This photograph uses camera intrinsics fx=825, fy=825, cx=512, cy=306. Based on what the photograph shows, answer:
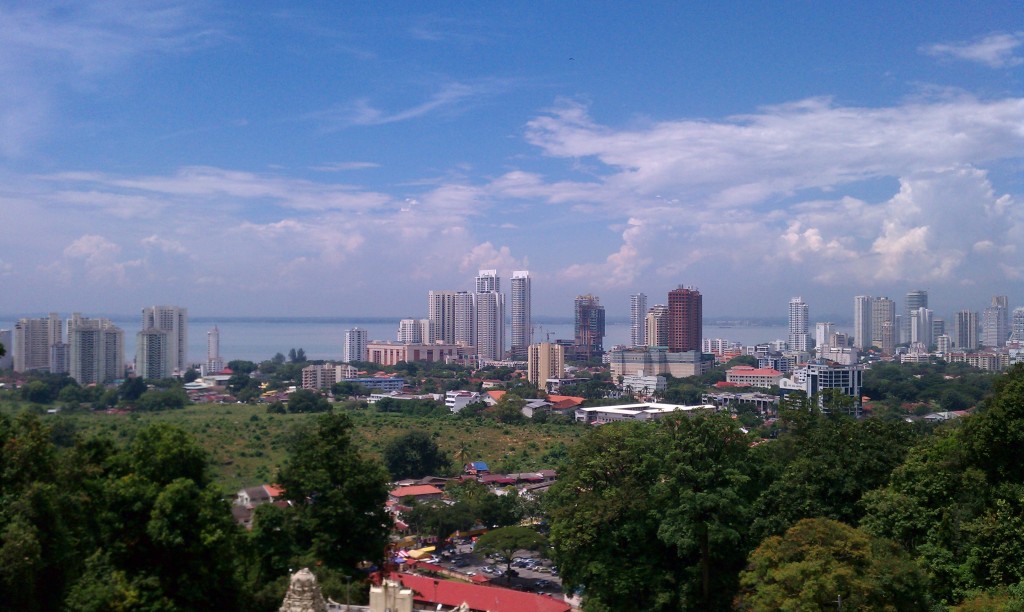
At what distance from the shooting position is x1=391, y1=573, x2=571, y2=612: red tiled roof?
920 cm

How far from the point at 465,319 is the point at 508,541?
2229 inches

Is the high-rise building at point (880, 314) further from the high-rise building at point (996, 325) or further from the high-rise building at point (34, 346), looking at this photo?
the high-rise building at point (34, 346)

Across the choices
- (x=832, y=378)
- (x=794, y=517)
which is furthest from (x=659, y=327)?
(x=794, y=517)

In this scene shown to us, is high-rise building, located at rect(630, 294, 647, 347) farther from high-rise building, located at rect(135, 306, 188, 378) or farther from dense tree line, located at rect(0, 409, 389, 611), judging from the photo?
dense tree line, located at rect(0, 409, 389, 611)

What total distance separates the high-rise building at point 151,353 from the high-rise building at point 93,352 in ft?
5.82

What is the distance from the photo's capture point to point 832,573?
5250mm

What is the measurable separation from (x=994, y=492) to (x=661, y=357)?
146 ft

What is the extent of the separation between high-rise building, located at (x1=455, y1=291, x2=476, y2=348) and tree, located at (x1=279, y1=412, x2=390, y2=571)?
60932 mm

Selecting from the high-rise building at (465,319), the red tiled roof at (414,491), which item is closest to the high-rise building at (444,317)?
the high-rise building at (465,319)

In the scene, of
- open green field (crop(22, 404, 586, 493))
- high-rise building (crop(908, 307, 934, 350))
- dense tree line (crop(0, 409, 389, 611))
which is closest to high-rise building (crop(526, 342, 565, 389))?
open green field (crop(22, 404, 586, 493))

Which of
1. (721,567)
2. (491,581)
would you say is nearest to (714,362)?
(491,581)

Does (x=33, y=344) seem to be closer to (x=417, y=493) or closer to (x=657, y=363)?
(x=657, y=363)

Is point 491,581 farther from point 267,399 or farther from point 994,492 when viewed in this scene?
point 267,399

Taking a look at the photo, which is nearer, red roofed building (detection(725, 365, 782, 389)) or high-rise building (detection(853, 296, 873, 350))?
red roofed building (detection(725, 365, 782, 389))
